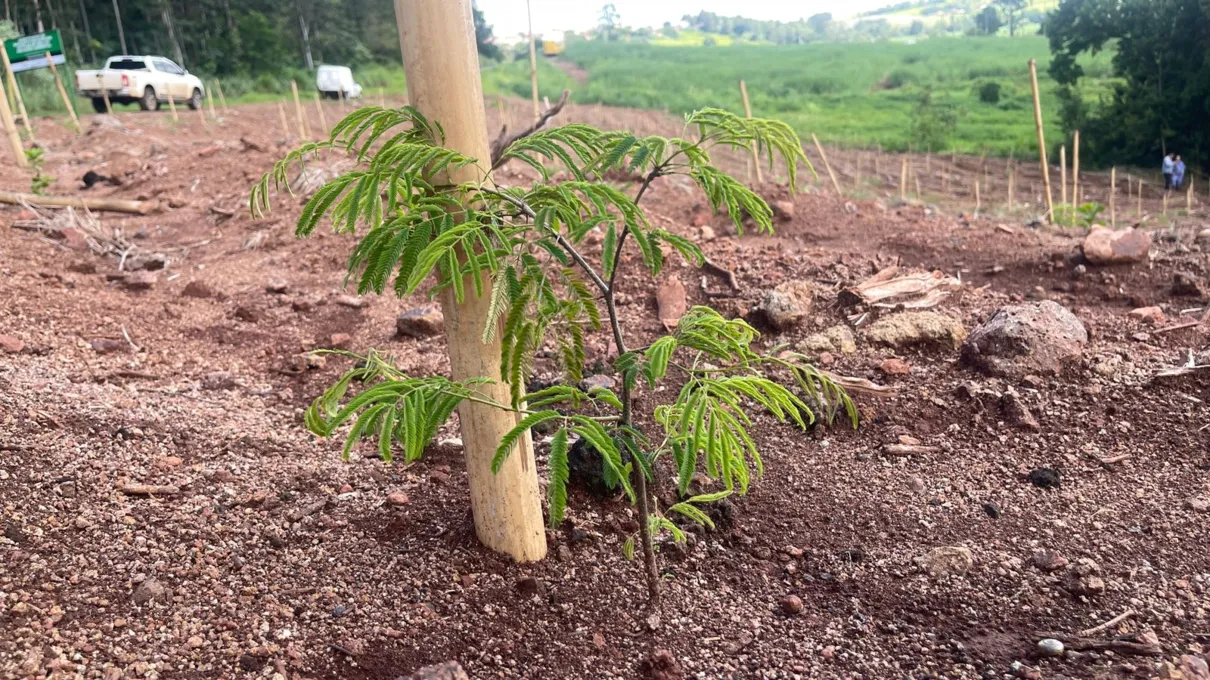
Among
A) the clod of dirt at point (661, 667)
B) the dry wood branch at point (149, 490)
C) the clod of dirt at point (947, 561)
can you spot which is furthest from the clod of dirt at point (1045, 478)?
the dry wood branch at point (149, 490)

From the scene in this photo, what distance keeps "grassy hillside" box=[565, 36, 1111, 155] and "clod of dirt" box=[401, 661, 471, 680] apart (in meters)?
21.6

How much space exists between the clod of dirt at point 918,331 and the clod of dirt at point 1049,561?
5.00 ft

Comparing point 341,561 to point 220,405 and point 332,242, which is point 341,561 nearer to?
point 220,405

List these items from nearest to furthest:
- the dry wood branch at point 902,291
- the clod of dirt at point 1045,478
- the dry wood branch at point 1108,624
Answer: the dry wood branch at point 1108,624, the clod of dirt at point 1045,478, the dry wood branch at point 902,291

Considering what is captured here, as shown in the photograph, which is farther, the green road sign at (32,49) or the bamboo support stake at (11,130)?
the green road sign at (32,49)

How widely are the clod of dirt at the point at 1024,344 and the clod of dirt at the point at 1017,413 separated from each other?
0.22 m

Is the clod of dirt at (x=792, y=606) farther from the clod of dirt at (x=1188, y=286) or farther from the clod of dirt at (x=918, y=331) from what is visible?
the clod of dirt at (x=1188, y=286)

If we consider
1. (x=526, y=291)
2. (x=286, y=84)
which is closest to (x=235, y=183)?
(x=526, y=291)

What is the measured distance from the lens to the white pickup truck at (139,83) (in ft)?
58.7

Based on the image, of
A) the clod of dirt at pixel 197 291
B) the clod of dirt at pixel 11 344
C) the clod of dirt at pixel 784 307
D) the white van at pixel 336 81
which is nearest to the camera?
the clod of dirt at pixel 11 344

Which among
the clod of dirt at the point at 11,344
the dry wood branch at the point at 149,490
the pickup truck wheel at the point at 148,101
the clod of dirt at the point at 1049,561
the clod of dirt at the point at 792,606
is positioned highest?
the pickup truck wheel at the point at 148,101

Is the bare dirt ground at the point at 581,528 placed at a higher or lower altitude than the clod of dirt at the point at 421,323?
lower

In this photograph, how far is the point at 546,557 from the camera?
2555 millimetres

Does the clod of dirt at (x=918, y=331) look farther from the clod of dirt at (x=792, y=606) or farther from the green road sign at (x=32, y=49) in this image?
the green road sign at (x=32, y=49)
